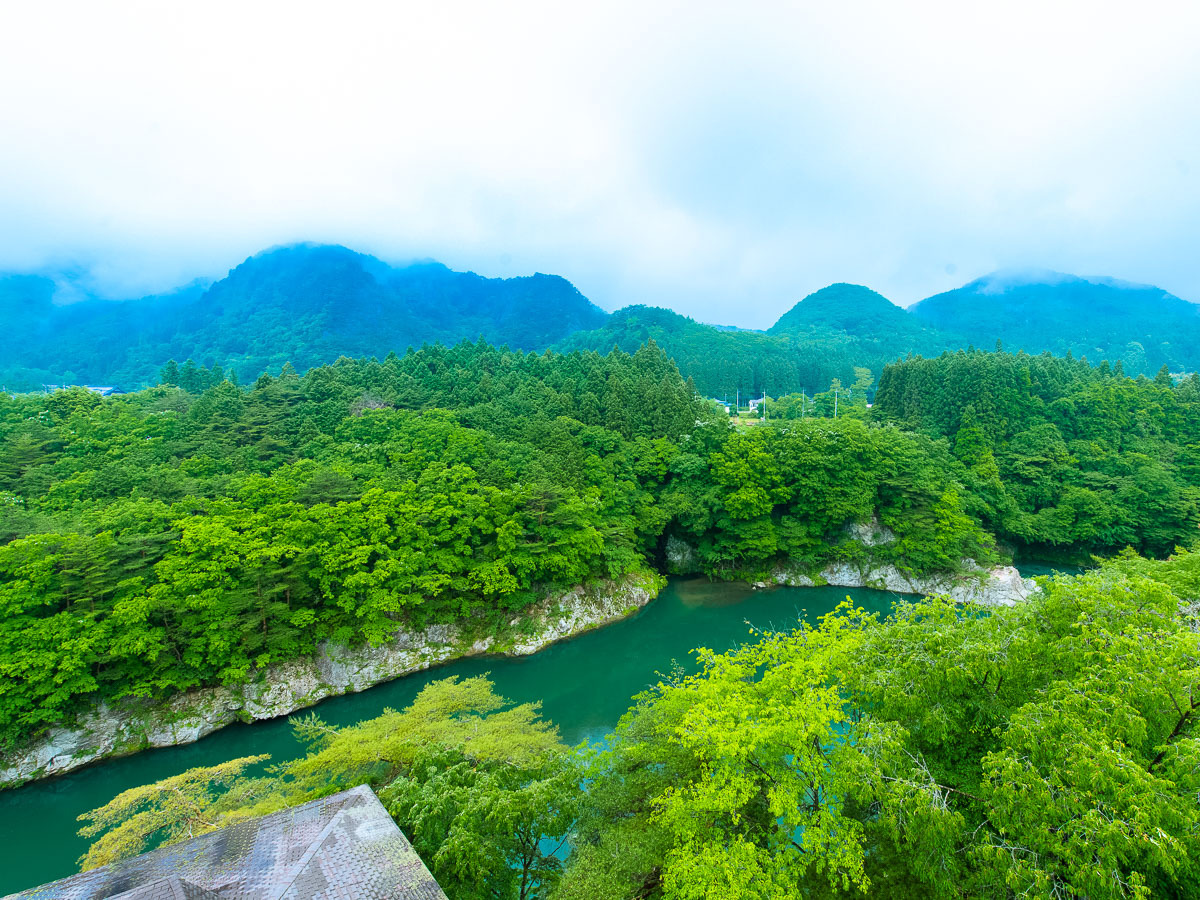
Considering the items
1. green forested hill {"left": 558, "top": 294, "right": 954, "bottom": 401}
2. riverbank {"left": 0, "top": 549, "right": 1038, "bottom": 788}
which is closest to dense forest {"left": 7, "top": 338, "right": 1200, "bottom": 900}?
riverbank {"left": 0, "top": 549, "right": 1038, "bottom": 788}

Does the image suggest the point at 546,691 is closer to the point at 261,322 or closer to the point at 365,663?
the point at 365,663

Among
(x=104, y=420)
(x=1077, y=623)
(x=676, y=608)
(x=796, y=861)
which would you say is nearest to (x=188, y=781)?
(x=796, y=861)

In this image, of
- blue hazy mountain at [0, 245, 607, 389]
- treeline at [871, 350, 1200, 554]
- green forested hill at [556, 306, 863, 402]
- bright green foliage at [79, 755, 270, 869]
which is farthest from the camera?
blue hazy mountain at [0, 245, 607, 389]

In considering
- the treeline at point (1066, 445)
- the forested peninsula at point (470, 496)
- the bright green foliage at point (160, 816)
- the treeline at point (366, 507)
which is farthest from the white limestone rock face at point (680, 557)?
the bright green foliage at point (160, 816)

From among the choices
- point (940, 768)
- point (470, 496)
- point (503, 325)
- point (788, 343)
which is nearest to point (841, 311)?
point (788, 343)

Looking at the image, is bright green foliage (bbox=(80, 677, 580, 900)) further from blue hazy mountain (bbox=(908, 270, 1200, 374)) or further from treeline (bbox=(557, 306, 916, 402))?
blue hazy mountain (bbox=(908, 270, 1200, 374))

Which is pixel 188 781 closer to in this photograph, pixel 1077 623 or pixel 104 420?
pixel 1077 623

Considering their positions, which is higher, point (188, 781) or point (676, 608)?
point (188, 781)
